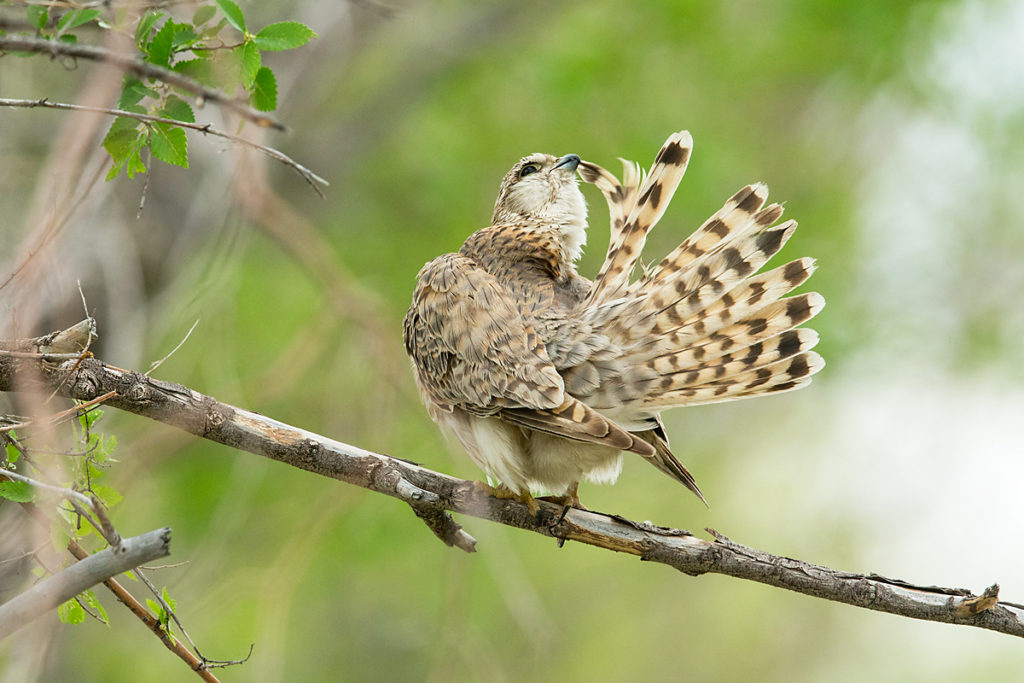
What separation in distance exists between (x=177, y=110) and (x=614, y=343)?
60.1 inches

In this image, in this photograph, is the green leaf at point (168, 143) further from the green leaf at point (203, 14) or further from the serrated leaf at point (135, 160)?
the green leaf at point (203, 14)

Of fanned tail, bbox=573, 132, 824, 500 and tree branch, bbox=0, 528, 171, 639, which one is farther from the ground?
fanned tail, bbox=573, 132, 824, 500

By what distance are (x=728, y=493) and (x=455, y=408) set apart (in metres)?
9.62

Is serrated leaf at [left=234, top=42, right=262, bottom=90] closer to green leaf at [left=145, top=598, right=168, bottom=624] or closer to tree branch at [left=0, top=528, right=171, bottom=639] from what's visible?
tree branch at [left=0, top=528, right=171, bottom=639]

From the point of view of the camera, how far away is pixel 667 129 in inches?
300

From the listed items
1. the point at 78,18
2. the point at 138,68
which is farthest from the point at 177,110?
the point at 138,68

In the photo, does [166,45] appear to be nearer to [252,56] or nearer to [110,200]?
[252,56]

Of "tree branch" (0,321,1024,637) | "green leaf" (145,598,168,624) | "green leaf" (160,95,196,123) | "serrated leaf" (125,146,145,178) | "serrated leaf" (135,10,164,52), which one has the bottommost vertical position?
"green leaf" (145,598,168,624)

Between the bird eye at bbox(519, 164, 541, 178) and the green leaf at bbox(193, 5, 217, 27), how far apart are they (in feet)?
5.16

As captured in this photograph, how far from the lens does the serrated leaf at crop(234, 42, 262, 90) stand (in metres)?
2.37

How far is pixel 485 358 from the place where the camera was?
3299mm

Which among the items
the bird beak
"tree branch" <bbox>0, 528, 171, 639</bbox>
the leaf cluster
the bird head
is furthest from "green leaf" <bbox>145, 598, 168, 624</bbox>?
the bird beak

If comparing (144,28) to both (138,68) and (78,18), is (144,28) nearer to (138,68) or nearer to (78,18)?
(78,18)

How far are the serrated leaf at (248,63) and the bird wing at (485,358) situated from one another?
1.25 m
